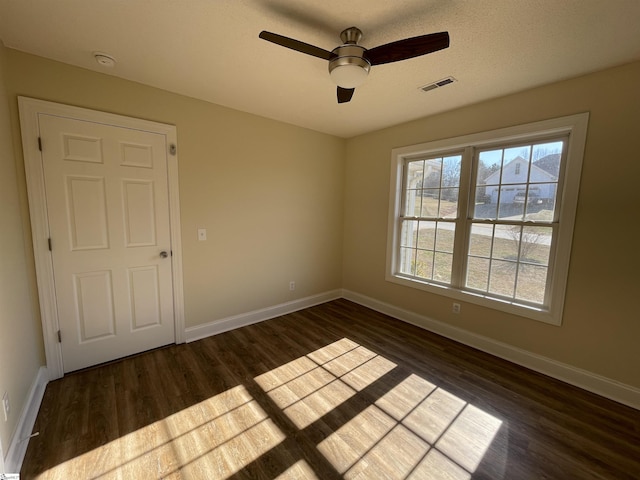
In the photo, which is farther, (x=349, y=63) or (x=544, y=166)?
(x=544, y=166)

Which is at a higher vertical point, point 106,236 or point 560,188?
point 560,188

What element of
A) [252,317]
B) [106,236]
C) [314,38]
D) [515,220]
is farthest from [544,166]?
[106,236]

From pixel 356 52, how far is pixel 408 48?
12.2 inches

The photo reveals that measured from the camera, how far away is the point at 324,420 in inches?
71.3

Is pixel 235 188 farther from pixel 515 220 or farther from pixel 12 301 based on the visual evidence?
pixel 515 220

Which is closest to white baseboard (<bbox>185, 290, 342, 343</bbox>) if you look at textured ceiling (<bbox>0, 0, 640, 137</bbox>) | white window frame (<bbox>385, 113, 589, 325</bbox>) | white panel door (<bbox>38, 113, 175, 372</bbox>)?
white panel door (<bbox>38, 113, 175, 372</bbox>)

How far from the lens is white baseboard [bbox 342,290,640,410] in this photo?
2.02 meters

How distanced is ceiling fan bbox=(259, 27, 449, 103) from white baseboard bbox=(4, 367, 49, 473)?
2620mm

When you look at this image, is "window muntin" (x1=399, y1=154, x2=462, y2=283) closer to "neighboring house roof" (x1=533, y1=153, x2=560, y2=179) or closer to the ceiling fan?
"neighboring house roof" (x1=533, y1=153, x2=560, y2=179)

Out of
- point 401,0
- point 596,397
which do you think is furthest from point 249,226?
point 596,397

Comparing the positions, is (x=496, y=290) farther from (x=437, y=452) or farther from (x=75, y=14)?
(x=75, y=14)

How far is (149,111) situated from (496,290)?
12.5 feet

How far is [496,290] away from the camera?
106 inches

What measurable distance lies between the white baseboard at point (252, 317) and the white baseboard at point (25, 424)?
3.49 feet
